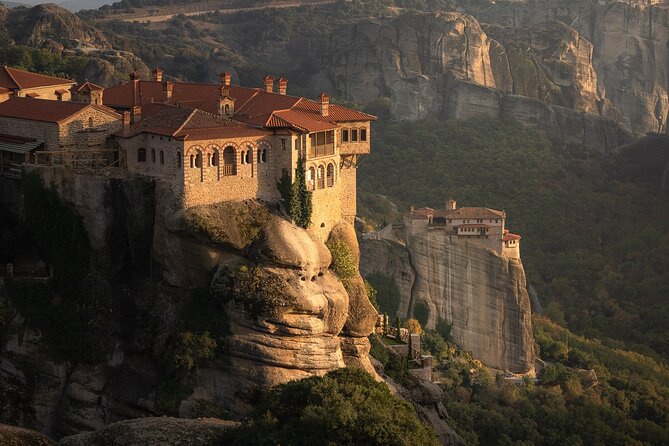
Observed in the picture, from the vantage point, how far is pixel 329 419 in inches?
1423

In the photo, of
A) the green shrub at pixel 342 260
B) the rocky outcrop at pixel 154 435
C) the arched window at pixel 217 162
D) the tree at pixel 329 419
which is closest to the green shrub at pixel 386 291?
the green shrub at pixel 342 260

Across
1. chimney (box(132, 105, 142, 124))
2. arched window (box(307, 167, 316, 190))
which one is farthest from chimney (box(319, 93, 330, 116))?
chimney (box(132, 105, 142, 124))

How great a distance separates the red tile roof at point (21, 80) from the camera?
187 feet

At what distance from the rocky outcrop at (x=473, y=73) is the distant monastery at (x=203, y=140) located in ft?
221

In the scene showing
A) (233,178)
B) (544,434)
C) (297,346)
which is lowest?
(544,434)

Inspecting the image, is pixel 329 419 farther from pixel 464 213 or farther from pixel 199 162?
pixel 464 213

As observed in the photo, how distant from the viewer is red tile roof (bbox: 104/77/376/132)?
1949 inches

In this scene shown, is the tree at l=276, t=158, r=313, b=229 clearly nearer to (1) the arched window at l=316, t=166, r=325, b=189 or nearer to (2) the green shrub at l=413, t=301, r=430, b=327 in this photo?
(1) the arched window at l=316, t=166, r=325, b=189

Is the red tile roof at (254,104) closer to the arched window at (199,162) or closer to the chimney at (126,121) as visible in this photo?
the chimney at (126,121)

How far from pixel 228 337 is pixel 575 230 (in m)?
61.0

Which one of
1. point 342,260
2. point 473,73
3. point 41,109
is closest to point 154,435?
point 342,260

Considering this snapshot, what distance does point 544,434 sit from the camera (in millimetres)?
65500

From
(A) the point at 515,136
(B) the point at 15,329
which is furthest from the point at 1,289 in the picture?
(A) the point at 515,136

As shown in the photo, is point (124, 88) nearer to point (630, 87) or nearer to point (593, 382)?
point (593, 382)
